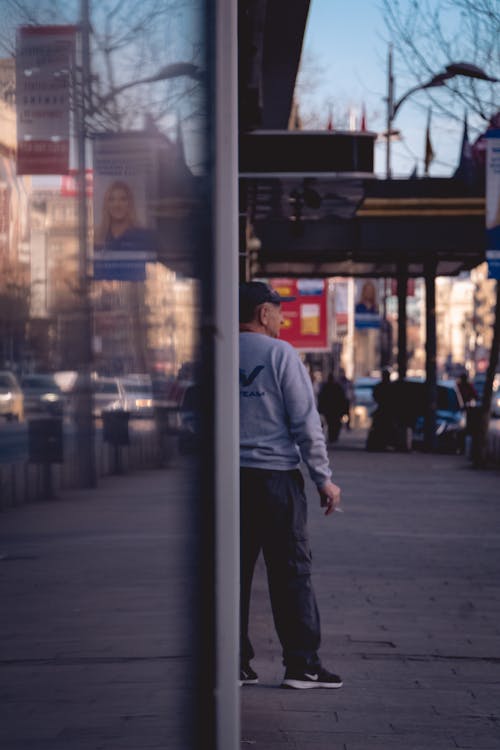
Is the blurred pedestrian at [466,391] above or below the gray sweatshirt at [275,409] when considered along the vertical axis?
below

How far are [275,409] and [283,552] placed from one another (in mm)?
603

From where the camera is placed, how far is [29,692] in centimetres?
332

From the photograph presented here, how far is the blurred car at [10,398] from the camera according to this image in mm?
2902

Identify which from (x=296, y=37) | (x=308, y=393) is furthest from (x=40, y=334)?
(x=296, y=37)

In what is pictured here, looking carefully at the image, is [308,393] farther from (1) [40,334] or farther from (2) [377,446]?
(2) [377,446]

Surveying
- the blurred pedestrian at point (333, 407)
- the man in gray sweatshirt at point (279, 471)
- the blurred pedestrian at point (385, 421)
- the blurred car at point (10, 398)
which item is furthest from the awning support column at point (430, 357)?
the blurred car at point (10, 398)

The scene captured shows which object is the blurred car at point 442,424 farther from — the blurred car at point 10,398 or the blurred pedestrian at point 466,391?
the blurred car at point 10,398

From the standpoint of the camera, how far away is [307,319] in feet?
108

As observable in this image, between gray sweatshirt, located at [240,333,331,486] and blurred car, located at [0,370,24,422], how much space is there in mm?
2774

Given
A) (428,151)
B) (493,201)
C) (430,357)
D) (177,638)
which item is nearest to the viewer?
(177,638)

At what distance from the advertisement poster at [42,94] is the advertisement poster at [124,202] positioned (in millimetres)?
100

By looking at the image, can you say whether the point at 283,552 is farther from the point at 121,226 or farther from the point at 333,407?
the point at 333,407

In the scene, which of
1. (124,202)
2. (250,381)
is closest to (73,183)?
(124,202)

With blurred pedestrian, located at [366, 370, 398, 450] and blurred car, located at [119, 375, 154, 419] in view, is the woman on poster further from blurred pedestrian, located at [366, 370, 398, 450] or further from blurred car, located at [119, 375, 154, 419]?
blurred pedestrian, located at [366, 370, 398, 450]
